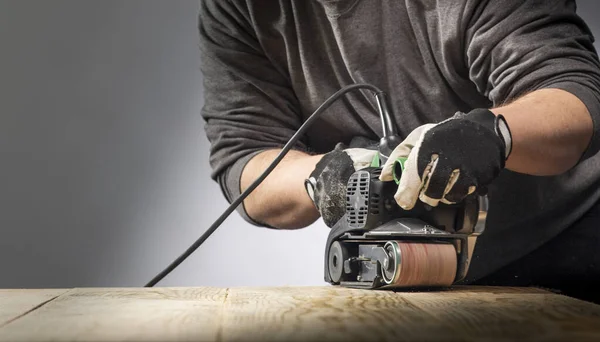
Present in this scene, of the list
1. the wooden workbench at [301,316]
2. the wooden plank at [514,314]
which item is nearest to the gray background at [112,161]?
the wooden workbench at [301,316]


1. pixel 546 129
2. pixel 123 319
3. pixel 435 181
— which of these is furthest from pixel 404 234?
pixel 123 319

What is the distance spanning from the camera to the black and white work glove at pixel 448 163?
1148mm

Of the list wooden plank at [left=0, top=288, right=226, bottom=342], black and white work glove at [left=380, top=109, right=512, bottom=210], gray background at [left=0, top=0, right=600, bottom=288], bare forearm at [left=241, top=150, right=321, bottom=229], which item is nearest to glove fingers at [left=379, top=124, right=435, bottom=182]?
black and white work glove at [left=380, top=109, right=512, bottom=210]

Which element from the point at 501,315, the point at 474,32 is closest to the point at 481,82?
the point at 474,32

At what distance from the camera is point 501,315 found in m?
0.86

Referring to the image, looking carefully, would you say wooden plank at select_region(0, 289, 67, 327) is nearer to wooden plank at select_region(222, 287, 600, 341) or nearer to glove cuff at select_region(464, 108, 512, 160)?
wooden plank at select_region(222, 287, 600, 341)

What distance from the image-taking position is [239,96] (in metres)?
2.07

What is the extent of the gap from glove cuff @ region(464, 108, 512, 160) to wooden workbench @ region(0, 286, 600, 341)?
0.82 ft

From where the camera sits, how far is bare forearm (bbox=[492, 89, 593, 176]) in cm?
133

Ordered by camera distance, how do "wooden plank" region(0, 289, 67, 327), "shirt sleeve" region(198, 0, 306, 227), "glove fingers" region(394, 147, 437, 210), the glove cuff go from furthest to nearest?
1. "shirt sleeve" region(198, 0, 306, 227)
2. the glove cuff
3. "glove fingers" region(394, 147, 437, 210)
4. "wooden plank" region(0, 289, 67, 327)

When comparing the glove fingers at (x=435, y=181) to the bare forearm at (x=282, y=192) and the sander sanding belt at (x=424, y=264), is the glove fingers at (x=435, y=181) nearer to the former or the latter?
the sander sanding belt at (x=424, y=264)

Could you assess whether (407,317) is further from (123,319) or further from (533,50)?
(533,50)

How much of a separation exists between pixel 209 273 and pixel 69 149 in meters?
0.75

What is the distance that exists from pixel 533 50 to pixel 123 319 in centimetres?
97
